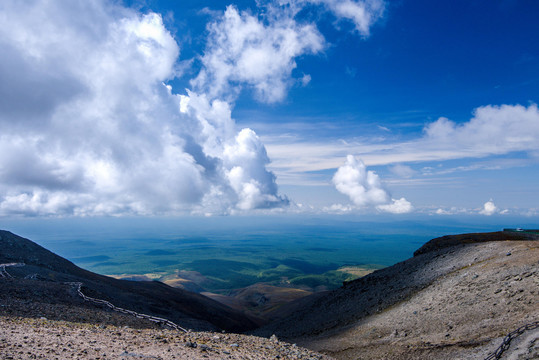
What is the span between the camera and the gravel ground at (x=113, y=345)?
1052 centimetres

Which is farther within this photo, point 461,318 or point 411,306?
point 411,306

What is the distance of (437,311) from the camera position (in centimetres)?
2370

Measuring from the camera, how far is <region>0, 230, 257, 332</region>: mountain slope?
2782 cm

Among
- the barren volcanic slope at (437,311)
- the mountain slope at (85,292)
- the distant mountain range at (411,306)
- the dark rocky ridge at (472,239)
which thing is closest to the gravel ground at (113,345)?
the distant mountain range at (411,306)

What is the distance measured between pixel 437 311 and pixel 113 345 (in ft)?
77.7

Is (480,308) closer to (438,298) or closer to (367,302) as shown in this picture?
(438,298)

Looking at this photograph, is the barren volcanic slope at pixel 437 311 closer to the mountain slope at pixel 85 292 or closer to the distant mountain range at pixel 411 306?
the distant mountain range at pixel 411 306

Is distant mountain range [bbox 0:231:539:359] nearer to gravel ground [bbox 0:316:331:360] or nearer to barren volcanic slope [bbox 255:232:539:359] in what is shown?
barren volcanic slope [bbox 255:232:539:359]

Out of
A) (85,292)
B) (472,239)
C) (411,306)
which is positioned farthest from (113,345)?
(472,239)

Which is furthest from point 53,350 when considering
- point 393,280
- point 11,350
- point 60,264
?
point 60,264

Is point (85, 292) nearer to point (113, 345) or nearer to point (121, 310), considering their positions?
point (121, 310)

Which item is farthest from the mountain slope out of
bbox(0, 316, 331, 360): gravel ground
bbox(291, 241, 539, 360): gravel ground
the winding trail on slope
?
bbox(291, 241, 539, 360): gravel ground

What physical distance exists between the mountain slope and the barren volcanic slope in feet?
54.1

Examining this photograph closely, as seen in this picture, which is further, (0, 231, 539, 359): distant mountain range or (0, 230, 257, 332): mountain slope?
(0, 230, 257, 332): mountain slope
